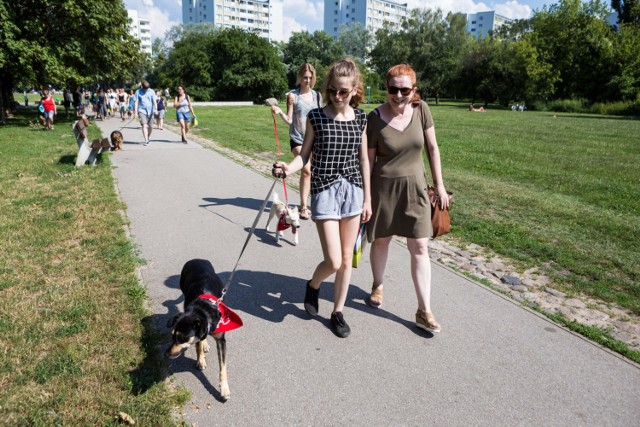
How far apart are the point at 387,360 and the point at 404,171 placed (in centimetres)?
152

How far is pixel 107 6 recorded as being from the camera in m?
21.2

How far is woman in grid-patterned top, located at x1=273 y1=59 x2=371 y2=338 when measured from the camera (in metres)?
3.29

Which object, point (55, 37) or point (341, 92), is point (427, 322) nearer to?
point (341, 92)

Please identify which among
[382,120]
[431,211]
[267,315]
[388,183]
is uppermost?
[382,120]

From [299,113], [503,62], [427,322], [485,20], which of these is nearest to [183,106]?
[299,113]

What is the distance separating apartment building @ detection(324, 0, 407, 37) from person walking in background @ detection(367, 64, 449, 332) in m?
148

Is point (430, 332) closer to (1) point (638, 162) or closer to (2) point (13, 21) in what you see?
(1) point (638, 162)

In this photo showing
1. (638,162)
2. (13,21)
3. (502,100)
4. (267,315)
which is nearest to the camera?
(267,315)

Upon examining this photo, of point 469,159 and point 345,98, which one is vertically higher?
point 345,98

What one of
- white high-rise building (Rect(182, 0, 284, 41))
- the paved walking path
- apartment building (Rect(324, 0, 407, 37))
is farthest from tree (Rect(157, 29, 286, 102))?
apartment building (Rect(324, 0, 407, 37))

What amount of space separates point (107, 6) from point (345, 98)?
22727 mm

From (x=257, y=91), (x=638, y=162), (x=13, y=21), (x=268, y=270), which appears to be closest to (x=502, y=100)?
(x=257, y=91)

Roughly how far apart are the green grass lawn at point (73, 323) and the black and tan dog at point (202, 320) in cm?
33

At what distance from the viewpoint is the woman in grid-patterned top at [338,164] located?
3291 mm
